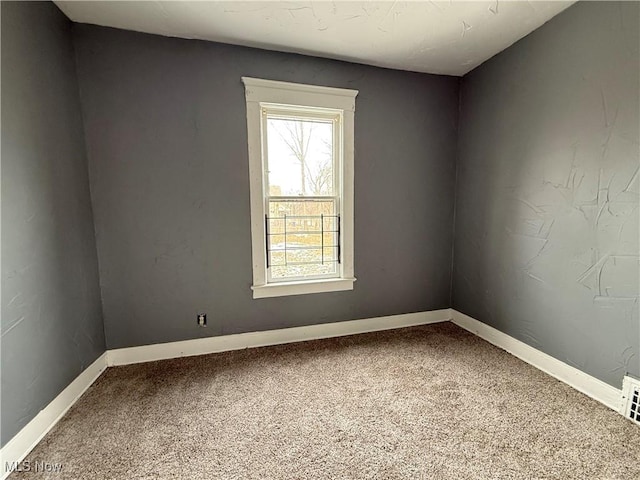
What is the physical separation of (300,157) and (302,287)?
1.17m

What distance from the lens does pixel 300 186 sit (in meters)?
2.65

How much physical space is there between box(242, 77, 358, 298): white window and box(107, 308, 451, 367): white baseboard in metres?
0.38

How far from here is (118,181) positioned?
222 cm

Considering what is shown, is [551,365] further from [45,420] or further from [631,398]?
[45,420]

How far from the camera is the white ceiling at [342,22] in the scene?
1.89m

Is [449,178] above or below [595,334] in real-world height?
above

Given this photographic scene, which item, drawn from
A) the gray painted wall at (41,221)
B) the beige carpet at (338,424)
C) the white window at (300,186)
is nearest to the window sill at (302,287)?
the white window at (300,186)

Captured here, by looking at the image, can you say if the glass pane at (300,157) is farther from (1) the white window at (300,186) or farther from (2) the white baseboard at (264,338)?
(2) the white baseboard at (264,338)

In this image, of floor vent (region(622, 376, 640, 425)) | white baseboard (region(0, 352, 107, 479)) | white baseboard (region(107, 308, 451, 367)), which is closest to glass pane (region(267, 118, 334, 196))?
white baseboard (region(107, 308, 451, 367))

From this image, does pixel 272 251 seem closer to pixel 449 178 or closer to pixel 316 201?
pixel 316 201

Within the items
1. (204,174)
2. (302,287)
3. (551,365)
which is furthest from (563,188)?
(204,174)

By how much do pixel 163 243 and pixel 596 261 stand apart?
9.97 ft

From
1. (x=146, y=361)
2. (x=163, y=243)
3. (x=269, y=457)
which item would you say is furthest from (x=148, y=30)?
(x=269, y=457)

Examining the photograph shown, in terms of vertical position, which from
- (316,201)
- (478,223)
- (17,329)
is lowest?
(17,329)
